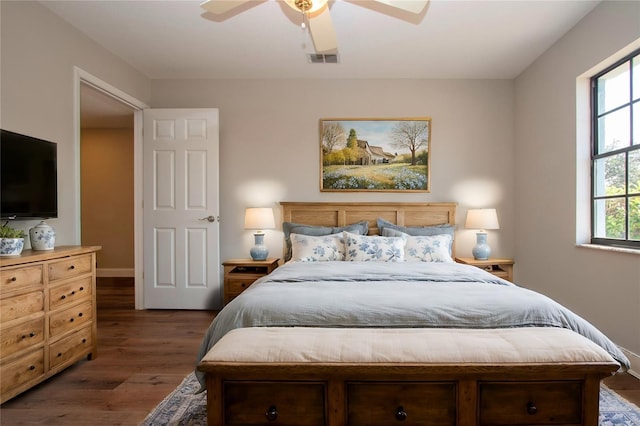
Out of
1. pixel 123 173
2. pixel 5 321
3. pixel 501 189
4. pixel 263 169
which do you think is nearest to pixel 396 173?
pixel 501 189

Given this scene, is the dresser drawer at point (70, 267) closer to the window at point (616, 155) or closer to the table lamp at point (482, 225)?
the table lamp at point (482, 225)

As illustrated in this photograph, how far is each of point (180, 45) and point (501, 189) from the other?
12.1 ft

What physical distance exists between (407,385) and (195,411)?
49.0 inches

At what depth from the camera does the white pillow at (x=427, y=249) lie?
3.37 m

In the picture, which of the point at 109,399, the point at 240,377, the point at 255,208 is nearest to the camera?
the point at 240,377

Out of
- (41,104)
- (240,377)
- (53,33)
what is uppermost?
(53,33)

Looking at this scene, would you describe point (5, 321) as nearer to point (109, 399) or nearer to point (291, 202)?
point (109, 399)

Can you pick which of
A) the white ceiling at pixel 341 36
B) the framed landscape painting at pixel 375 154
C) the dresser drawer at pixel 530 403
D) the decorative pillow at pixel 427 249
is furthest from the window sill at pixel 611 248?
the white ceiling at pixel 341 36

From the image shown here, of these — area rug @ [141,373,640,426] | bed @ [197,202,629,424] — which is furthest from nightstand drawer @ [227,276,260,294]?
area rug @ [141,373,640,426]

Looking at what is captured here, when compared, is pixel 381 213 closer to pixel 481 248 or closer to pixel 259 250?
pixel 481 248

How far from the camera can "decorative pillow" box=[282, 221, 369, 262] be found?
3799mm

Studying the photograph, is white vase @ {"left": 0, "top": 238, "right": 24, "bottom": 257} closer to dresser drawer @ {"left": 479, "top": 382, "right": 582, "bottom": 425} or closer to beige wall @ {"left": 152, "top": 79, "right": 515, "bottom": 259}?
beige wall @ {"left": 152, "top": 79, "right": 515, "bottom": 259}

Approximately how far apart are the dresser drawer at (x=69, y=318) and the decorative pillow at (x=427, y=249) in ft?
8.64

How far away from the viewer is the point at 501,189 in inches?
162
